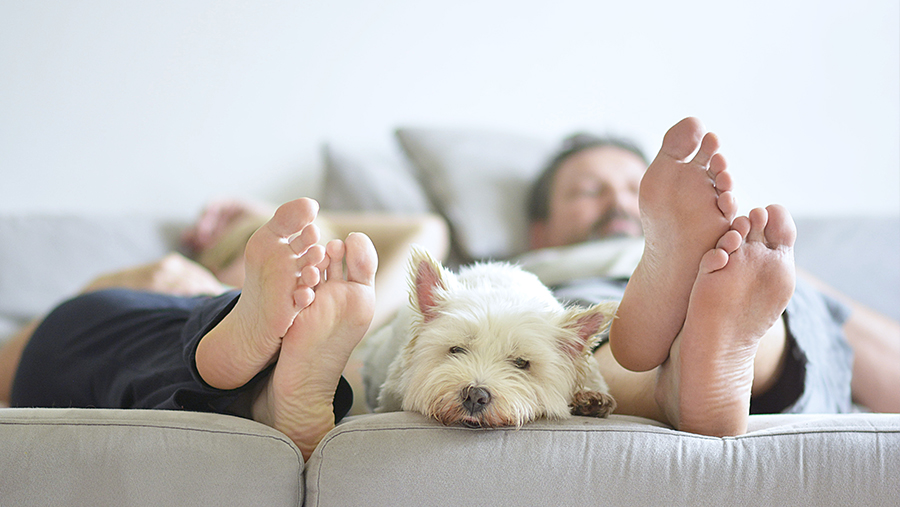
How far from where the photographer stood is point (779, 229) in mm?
798

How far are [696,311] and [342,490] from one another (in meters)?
0.49

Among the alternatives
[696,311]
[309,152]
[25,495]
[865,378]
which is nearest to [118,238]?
[309,152]

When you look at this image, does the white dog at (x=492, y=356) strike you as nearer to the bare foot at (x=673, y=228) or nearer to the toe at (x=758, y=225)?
the bare foot at (x=673, y=228)

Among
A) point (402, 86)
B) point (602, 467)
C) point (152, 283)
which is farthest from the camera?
point (402, 86)

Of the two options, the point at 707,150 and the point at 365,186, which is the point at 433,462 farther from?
the point at 365,186

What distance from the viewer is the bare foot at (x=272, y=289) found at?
799 millimetres

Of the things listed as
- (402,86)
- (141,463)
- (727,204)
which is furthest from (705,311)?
(402,86)

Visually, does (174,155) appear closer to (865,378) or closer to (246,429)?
(246,429)

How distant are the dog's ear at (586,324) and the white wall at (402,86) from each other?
5.80 feet

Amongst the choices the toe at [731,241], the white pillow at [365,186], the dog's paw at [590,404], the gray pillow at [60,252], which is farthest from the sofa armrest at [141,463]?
the white pillow at [365,186]

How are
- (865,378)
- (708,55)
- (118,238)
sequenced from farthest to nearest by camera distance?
(708,55)
(118,238)
(865,378)

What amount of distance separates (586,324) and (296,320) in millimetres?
400

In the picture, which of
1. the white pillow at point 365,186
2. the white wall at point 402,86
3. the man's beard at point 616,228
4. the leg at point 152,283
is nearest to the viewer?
the leg at point 152,283

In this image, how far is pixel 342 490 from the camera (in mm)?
771
